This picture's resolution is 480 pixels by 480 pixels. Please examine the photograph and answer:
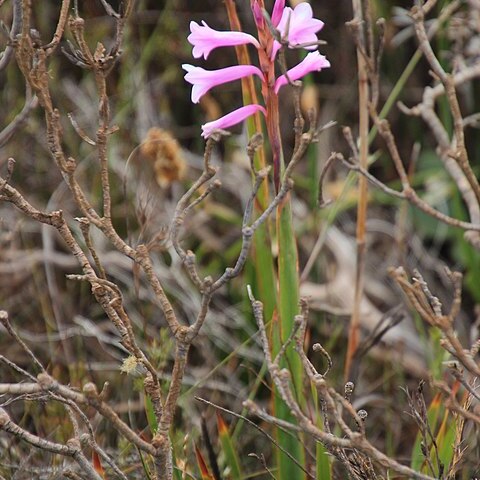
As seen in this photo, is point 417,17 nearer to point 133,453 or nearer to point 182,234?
point 133,453

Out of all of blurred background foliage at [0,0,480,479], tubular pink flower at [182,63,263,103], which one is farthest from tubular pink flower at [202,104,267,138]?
blurred background foliage at [0,0,480,479]

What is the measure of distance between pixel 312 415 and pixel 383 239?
1.31 metres

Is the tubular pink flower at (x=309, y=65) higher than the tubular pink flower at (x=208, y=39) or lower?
lower

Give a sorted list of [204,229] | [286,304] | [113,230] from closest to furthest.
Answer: [113,230] < [286,304] < [204,229]

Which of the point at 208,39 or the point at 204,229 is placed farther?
the point at 204,229

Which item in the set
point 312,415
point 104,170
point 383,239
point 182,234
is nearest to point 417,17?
point 104,170

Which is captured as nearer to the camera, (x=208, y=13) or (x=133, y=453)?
(x=133, y=453)

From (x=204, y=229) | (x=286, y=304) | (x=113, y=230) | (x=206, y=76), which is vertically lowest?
(x=204, y=229)

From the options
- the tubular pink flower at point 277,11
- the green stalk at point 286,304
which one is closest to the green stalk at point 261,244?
the green stalk at point 286,304

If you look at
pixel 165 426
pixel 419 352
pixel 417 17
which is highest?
pixel 417 17

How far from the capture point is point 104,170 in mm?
971

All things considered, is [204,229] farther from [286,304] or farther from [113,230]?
[113,230]

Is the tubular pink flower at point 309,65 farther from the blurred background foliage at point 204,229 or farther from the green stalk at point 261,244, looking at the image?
the blurred background foliage at point 204,229

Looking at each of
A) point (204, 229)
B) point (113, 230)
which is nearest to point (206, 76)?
point (113, 230)
